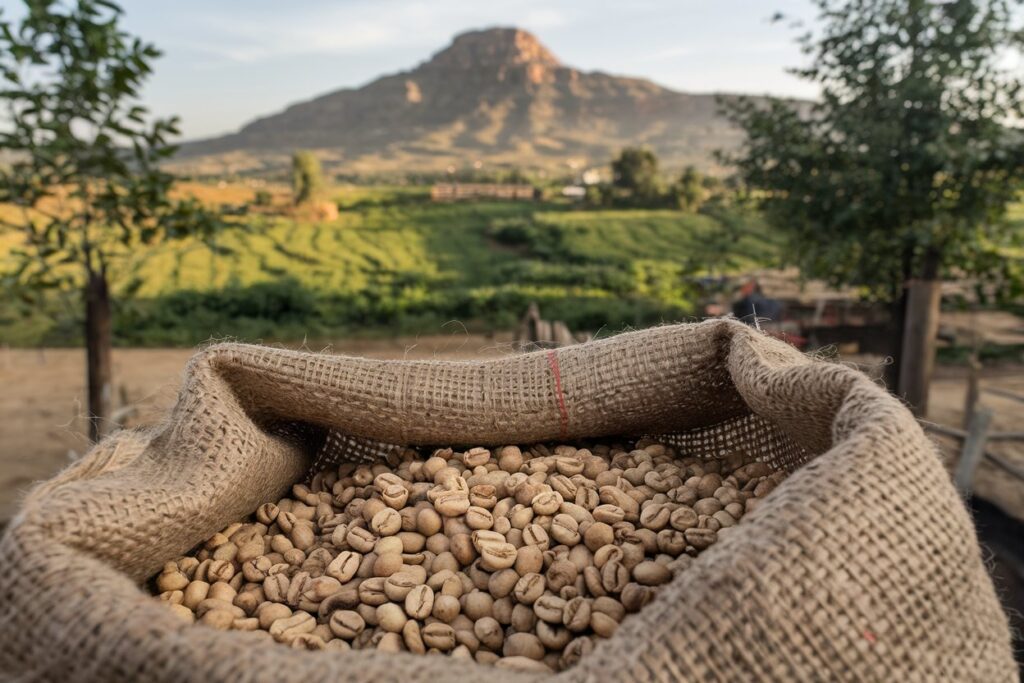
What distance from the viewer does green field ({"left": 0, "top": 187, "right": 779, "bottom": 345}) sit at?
1579cm

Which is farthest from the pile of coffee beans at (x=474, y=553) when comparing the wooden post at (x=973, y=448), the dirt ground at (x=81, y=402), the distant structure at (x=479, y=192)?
the distant structure at (x=479, y=192)

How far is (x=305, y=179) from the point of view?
67.5 feet

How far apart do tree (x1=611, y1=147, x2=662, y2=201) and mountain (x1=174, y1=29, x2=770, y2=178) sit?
5.84 meters

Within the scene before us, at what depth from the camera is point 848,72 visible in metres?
5.28

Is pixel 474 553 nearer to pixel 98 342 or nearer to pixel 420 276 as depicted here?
pixel 98 342

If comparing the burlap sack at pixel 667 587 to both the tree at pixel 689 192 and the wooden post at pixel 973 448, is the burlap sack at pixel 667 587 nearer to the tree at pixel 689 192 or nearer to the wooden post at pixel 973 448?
the wooden post at pixel 973 448

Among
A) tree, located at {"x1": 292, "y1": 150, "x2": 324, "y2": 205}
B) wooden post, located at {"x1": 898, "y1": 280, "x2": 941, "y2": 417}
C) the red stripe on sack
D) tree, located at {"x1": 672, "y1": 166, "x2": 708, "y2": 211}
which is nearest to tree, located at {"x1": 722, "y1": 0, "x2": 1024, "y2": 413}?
wooden post, located at {"x1": 898, "y1": 280, "x2": 941, "y2": 417}

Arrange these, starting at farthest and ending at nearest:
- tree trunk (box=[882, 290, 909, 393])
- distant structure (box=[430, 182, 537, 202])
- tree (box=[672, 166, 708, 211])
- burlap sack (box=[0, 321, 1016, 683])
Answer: distant structure (box=[430, 182, 537, 202]) < tree (box=[672, 166, 708, 211]) < tree trunk (box=[882, 290, 909, 393]) < burlap sack (box=[0, 321, 1016, 683])

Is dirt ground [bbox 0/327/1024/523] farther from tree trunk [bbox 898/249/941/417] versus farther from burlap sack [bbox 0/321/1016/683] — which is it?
burlap sack [bbox 0/321/1016/683]

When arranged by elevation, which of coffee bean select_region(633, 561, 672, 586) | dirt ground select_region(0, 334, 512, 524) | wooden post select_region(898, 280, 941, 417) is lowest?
dirt ground select_region(0, 334, 512, 524)

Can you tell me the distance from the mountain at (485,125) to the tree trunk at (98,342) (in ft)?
79.3

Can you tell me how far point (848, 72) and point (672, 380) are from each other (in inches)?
174

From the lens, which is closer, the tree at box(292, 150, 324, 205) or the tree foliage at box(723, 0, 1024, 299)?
the tree foliage at box(723, 0, 1024, 299)

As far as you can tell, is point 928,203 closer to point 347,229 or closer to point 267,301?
point 267,301
